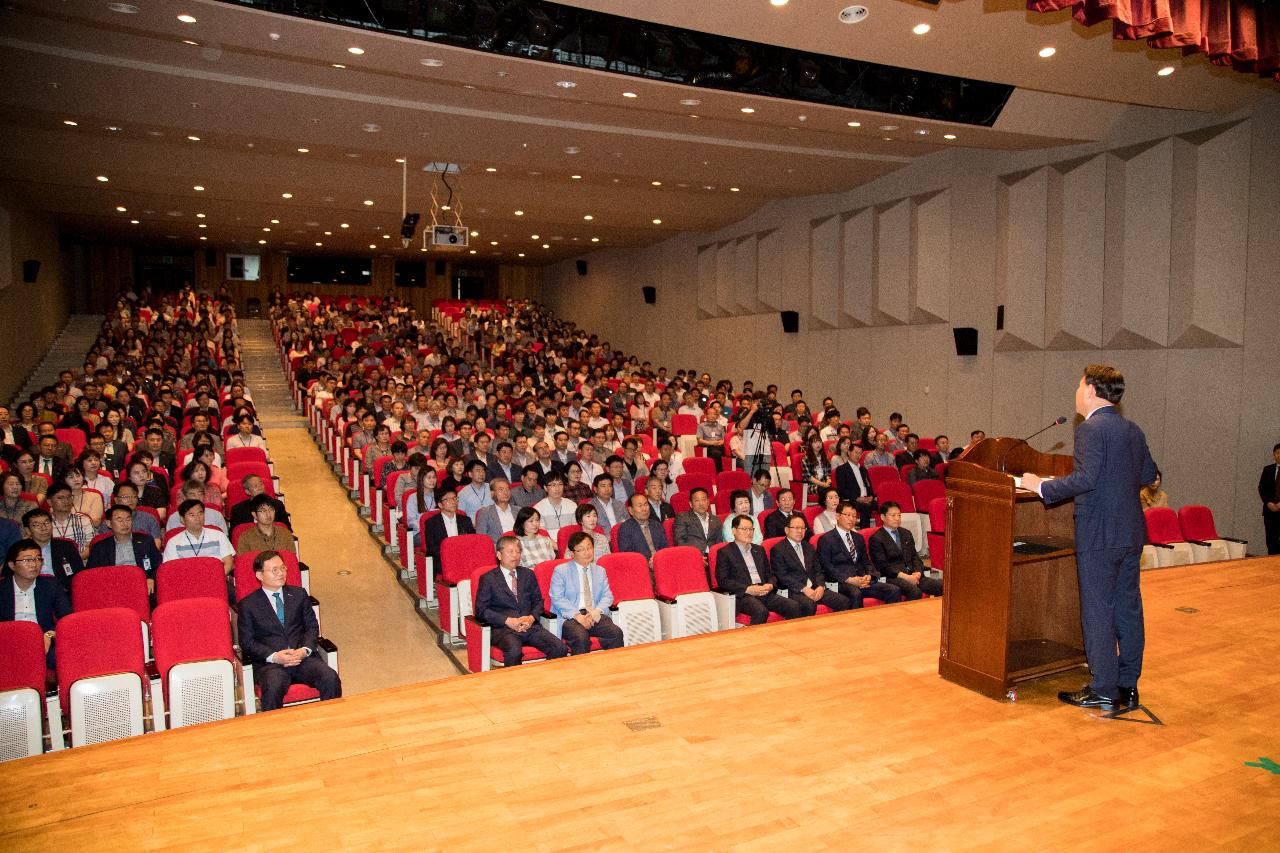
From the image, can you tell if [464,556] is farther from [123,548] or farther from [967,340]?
[967,340]

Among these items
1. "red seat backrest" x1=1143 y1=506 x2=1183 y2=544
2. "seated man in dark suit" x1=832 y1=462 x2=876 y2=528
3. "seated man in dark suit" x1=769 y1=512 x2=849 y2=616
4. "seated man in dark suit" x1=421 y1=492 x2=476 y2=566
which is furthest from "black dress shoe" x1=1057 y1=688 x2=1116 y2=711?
"seated man in dark suit" x1=832 y1=462 x2=876 y2=528

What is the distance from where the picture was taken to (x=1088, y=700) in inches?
112

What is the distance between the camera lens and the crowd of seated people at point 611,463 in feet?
18.3

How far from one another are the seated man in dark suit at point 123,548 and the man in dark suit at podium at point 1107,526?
471 cm

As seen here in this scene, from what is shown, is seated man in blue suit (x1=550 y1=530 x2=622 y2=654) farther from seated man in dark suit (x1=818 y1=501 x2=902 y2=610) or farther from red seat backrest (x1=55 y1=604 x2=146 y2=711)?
red seat backrest (x1=55 y1=604 x2=146 y2=711)

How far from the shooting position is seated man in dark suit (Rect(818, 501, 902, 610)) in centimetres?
555

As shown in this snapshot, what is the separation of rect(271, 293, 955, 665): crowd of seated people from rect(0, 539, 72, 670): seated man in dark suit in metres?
2.10

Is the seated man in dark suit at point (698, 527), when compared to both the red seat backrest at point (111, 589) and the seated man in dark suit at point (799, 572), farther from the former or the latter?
the red seat backrest at point (111, 589)

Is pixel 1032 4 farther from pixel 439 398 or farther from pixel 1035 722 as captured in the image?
pixel 439 398

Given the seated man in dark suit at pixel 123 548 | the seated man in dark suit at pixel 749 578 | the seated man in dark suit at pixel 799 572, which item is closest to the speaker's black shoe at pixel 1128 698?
the seated man in dark suit at pixel 749 578

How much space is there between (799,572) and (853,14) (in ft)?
12.3

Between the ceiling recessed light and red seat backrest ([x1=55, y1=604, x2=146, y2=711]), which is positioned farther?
the ceiling recessed light

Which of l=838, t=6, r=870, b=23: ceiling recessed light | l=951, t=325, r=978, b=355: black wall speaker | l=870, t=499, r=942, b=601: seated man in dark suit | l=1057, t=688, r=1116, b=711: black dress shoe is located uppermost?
l=838, t=6, r=870, b=23: ceiling recessed light

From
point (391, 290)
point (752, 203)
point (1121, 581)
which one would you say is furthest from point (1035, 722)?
point (391, 290)
